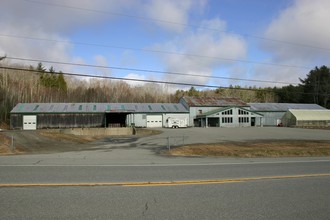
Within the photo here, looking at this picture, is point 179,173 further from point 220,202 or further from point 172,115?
A: point 172,115

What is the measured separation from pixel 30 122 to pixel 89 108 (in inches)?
459

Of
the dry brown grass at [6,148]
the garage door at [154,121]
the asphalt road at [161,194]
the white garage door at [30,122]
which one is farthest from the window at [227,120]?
the asphalt road at [161,194]

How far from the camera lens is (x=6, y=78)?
81.7 m

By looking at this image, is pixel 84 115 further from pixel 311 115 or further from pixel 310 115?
pixel 311 115

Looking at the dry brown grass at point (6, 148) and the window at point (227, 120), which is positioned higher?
the window at point (227, 120)

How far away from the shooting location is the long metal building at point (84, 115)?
62594 millimetres

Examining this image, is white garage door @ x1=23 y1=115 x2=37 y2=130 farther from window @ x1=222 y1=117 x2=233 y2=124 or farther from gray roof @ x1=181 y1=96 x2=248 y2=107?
window @ x1=222 y1=117 x2=233 y2=124

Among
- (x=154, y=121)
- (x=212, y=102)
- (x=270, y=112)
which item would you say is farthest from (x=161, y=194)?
(x=270, y=112)

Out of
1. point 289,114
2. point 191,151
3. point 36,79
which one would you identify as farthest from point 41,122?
point 289,114

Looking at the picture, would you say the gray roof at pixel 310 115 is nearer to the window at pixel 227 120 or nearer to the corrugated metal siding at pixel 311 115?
the corrugated metal siding at pixel 311 115

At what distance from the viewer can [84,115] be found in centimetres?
6494

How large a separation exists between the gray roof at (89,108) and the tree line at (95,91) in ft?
29.3

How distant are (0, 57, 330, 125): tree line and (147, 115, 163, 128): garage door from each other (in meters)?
18.6

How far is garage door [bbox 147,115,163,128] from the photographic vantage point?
70250 millimetres
